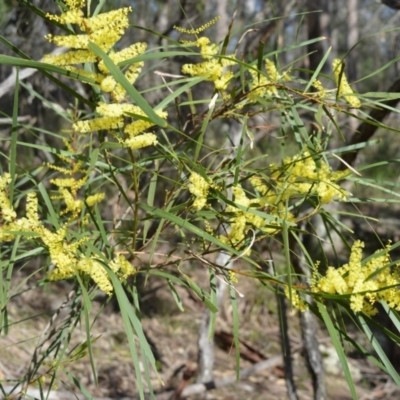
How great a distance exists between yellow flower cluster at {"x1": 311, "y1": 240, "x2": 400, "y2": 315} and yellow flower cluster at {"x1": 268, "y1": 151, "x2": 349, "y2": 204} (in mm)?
98

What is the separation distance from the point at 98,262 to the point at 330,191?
0.34m

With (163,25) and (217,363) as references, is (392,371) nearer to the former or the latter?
(217,363)

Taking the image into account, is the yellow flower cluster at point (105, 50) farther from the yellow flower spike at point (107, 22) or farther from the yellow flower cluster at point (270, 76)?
the yellow flower cluster at point (270, 76)

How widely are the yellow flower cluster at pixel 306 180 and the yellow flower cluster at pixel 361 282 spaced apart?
0.10 metres

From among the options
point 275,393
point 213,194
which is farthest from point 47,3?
point 213,194

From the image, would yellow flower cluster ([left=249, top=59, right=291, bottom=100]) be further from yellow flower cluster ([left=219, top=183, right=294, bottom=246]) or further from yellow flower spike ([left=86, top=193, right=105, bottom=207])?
yellow flower spike ([left=86, top=193, right=105, bottom=207])

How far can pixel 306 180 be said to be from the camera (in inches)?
34.7

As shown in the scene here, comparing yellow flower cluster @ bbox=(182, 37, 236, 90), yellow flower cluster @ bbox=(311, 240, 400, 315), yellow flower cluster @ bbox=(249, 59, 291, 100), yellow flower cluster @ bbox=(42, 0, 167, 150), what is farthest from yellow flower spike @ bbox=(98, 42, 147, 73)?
yellow flower cluster @ bbox=(311, 240, 400, 315)

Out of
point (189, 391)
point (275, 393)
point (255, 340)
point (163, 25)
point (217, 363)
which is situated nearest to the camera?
point (189, 391)

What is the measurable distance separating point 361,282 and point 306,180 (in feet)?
0.58

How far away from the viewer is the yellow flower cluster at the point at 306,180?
34.3 inches

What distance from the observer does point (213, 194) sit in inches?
31.0

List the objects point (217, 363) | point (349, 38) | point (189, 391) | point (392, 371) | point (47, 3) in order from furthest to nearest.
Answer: point (349, 38)
point (217, 363)
point (47, 3)
point (189, 391)
point (392, 371)

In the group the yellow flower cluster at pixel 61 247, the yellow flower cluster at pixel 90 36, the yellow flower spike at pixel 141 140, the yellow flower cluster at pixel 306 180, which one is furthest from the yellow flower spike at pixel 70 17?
the yellow flower cluster at pixel 306 180
